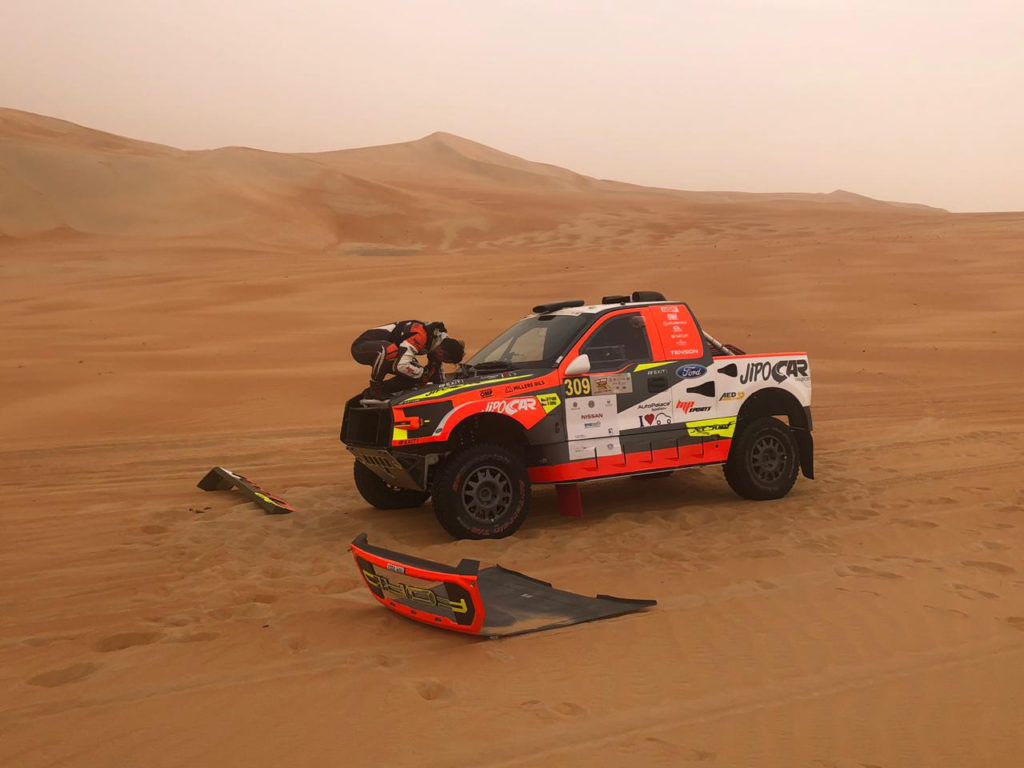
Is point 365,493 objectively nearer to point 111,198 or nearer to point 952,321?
point 952,321

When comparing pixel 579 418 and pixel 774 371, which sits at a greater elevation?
pixel 774 371

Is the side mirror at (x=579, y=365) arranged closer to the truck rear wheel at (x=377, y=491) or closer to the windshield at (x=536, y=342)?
the windshield at (x=536, y=342)

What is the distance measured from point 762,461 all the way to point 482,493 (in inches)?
110

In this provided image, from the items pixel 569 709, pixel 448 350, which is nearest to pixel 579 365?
pixel 448 350

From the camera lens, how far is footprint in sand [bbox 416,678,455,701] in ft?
16.0

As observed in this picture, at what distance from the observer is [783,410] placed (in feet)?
30.8

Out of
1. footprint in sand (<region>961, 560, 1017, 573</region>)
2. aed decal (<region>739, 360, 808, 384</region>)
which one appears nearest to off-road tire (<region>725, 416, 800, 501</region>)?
aed decal (<region>739, 360, 808, 384</region>)

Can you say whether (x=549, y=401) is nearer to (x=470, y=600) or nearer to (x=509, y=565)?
(x=509, y=565)

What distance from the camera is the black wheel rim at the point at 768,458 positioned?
9.12 metres

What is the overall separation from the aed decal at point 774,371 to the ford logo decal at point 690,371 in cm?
42

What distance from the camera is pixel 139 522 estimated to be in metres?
8.81

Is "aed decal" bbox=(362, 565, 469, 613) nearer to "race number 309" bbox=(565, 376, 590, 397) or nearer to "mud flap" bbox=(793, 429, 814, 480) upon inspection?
"race number 309" bbox=(565, 376, 590, 397)

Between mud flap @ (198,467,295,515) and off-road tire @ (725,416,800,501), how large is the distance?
402cm

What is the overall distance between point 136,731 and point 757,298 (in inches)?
935
